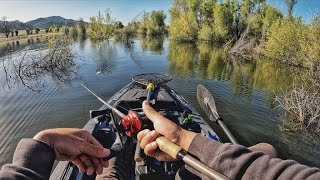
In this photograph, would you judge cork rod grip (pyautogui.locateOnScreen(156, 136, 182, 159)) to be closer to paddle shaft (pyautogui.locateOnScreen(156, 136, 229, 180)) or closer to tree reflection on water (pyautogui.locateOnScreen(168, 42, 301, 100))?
paddle shaft (pyautogui.locateOnScreen(156, 136, 229, 180))

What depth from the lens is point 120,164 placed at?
566 centimetres

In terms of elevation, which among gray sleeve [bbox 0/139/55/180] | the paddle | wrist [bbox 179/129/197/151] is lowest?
the paddle

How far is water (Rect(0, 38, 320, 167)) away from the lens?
10.8 meters

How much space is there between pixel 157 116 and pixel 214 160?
0.70 metres

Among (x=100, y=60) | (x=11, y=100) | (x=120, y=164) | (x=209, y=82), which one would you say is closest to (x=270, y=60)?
(x=209, y=82)

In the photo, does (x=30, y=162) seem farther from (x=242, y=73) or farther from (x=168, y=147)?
(x=242, y=73)

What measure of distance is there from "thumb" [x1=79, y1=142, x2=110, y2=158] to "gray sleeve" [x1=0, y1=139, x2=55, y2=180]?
29 centimetres

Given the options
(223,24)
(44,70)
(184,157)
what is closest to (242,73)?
(44,70)

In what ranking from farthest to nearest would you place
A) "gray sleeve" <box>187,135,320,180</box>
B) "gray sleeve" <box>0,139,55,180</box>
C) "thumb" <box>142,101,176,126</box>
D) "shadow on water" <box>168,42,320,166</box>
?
"shadow on water" <box>168,42,320,166</box> < "thumb" <box>142,101,176,126</box> < "gray sleeve" <box>0,139,55,180</box> < "gray sleeve" <box>187,135,320,180</box>

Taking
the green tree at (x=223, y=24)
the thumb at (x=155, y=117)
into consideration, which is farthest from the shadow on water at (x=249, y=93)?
the green tree at (x=223, y=24)

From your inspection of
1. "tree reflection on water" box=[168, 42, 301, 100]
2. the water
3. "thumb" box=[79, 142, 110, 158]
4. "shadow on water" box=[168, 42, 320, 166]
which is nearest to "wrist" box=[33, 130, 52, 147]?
"thumb" box=[79, 142, 110, 158]

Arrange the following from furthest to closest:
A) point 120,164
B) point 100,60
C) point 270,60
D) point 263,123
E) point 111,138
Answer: point 270,60 → point 100,60 → point 263,123 → point 111,138 → point 120,164

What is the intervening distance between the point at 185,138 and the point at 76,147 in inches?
35.1

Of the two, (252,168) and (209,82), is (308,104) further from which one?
(252,168)
